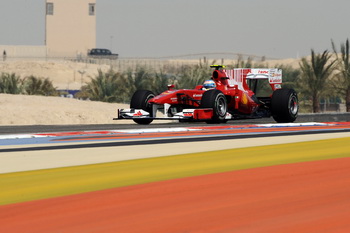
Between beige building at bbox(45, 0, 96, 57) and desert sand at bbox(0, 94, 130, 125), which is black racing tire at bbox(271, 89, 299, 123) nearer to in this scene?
desert sand at bbox(0, 94, 130, 125)

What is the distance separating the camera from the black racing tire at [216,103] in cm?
1989

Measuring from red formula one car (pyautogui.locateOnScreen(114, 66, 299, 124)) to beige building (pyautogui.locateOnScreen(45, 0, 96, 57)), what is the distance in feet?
518

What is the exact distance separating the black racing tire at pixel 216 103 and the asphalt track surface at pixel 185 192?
253 inches

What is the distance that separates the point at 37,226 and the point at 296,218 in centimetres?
229

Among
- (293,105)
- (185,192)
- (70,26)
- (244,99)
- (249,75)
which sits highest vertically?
(70,26)

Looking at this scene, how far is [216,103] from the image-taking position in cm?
2000

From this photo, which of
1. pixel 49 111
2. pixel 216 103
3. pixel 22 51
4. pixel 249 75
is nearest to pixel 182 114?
pixel 216 103

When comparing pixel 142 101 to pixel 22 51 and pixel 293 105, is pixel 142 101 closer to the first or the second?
pixel 293 105

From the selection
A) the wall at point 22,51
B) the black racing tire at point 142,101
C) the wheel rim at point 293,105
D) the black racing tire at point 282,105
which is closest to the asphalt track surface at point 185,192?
the black racing tire at point 142,101

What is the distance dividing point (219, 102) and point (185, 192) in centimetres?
1237

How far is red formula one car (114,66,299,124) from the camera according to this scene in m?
20.0

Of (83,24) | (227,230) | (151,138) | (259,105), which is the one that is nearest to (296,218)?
(227,230)

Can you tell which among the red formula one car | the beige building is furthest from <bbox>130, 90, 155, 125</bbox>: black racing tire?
the beige building

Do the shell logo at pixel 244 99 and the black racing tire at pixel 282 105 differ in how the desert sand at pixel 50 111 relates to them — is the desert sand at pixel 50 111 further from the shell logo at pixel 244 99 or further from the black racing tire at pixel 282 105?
the black racing tire at pixel 282 105
